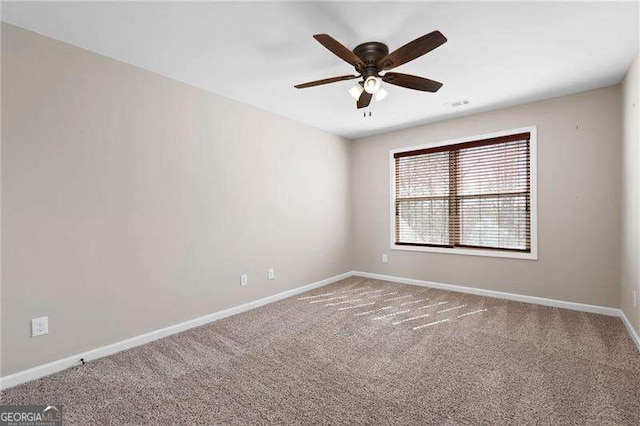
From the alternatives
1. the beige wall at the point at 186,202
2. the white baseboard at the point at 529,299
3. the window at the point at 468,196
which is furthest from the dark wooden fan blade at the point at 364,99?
the white baseboard at the point at 529,299

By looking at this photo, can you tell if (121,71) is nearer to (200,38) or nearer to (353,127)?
(200,38)

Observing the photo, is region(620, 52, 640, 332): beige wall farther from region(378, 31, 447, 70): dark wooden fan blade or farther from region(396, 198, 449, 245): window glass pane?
region(378, 31, 447, 70): dark wooden fan blade

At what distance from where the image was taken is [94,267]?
244 centimetres

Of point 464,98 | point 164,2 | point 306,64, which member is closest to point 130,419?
point 164,2

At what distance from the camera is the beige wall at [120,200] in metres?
2.11

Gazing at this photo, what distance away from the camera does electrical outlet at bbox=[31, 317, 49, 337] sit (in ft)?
7.02

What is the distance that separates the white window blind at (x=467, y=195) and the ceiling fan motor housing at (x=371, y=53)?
2.41 m

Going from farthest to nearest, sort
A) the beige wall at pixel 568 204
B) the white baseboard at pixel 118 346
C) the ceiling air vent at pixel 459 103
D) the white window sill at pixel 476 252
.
A: the white window sill at pixel 476 252 < the ceiling air vent at pixel 459 103 < the beige wall at pixel 568 204 < the white baseboard at pixel 118 346

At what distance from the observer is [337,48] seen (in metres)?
1.93

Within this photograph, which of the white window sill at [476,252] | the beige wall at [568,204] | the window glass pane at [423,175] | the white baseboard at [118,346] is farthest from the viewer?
the window glass pane at [423,175]

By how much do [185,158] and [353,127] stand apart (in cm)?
255

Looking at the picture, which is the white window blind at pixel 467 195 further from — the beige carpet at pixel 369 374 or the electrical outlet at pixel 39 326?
the electrical outlet at pixel 39 326

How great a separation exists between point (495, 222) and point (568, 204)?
784 millimetres

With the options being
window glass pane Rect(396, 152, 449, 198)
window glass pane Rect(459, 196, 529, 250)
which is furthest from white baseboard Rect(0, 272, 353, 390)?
window glass pane Rect(459, 196, 529, 250)
